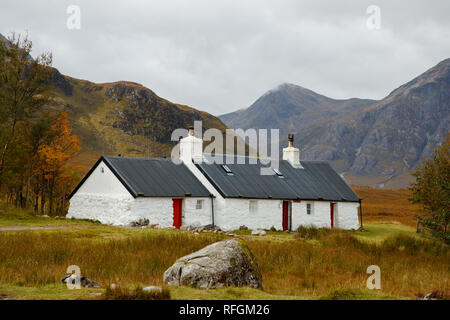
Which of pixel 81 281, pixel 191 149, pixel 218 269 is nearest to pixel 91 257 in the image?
pixel 81 281

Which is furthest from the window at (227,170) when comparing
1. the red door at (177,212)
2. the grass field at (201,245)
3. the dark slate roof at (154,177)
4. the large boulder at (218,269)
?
the large boulder at (218,269)

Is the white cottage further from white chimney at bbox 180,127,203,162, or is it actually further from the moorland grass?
the moorland grass

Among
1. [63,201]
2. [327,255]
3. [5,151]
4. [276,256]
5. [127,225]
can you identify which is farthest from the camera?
[63,201]

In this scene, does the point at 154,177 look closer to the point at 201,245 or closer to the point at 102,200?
the point at 102,200

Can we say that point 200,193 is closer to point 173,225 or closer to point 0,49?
point 173,225

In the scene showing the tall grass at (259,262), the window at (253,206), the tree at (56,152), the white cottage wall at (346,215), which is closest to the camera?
the tall grass at (259,262)

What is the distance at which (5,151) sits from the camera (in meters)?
33.7

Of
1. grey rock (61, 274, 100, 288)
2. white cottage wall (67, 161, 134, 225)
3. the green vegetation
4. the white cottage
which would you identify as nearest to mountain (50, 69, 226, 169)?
the white cottage

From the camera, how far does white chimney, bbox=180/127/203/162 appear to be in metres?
38.5

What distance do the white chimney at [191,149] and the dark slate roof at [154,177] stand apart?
2.82 ft

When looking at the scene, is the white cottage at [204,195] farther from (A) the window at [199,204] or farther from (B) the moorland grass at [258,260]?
(B) the moorland grass at [258,260]

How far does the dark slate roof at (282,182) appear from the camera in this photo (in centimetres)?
3692
